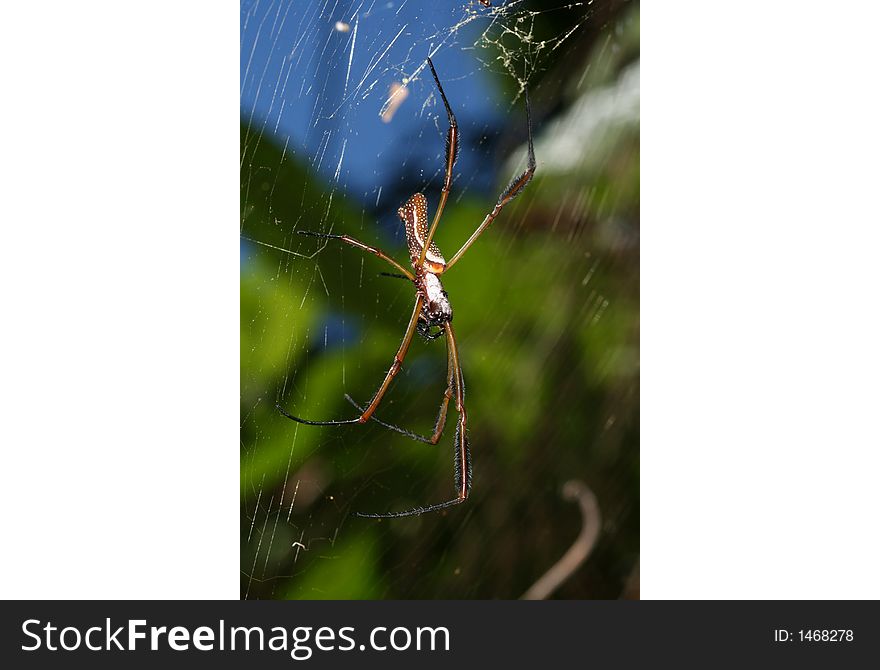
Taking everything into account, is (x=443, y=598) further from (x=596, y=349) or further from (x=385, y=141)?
(x=385, y=141)

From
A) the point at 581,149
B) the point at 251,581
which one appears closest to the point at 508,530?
the point at 251,581

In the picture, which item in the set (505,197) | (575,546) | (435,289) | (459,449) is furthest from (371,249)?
(575,546)

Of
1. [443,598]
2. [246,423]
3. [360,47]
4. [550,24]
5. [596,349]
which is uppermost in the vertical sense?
[550,24]

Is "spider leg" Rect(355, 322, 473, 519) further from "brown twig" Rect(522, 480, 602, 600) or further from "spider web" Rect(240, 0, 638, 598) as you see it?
"brown twig" Rect(522, 480, 602, 600)

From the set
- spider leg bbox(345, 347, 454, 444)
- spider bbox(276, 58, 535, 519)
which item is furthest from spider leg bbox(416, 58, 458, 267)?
spider leg bbox(345, 347, 454, 444)

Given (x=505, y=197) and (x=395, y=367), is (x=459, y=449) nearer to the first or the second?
(x=395, y=367)

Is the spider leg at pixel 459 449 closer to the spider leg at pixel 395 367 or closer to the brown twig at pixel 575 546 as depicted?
the spider leg at pixel 395 367
